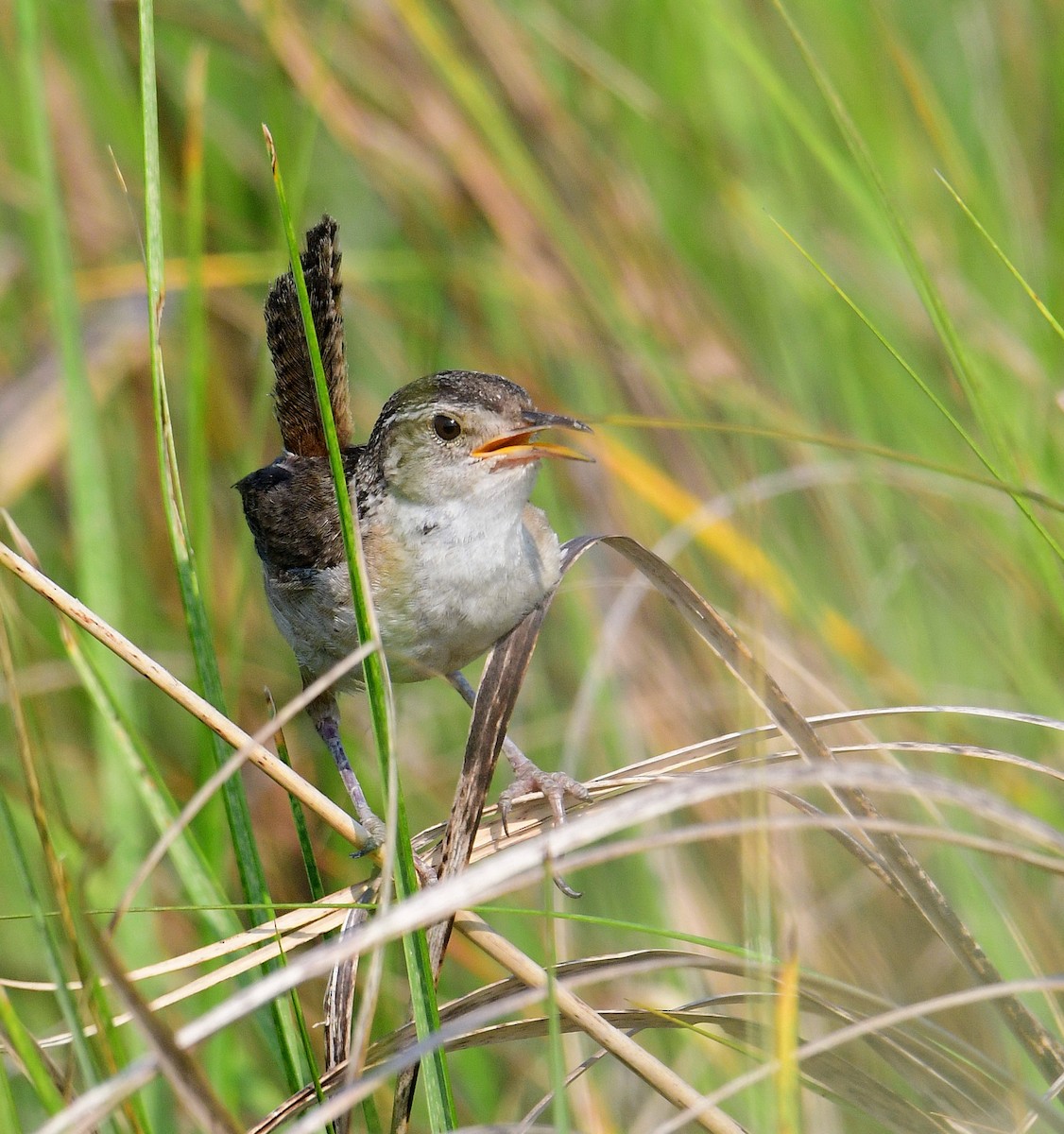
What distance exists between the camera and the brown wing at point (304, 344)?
2100mm

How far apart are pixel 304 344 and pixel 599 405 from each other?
84cm

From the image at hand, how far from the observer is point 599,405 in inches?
115

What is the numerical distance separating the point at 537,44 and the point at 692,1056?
7.86ft

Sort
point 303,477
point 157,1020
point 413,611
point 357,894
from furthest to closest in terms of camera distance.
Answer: point 303,477
point 413,611
point 357,894
point 157,1020

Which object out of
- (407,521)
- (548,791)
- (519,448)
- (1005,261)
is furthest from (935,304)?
(407,521)

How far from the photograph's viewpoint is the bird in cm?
201

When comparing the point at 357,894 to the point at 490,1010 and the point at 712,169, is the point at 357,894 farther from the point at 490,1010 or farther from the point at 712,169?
the point at 712,169

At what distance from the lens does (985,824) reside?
2393mm

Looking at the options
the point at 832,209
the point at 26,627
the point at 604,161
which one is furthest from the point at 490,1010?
the point at 832,209

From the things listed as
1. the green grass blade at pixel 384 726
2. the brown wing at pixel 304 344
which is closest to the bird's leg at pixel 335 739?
the brown wing at pixel 304 344

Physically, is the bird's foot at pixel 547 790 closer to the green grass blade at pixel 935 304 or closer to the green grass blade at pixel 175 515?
the green grass blade at pixel 175 515

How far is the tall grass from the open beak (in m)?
0.31

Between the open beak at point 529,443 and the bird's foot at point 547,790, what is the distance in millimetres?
479

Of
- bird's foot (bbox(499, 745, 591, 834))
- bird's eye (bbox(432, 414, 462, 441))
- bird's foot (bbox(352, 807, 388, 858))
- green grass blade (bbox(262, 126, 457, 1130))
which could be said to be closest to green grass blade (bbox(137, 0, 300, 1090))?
bird's foot (bbox(352, 807, 388, 858))
